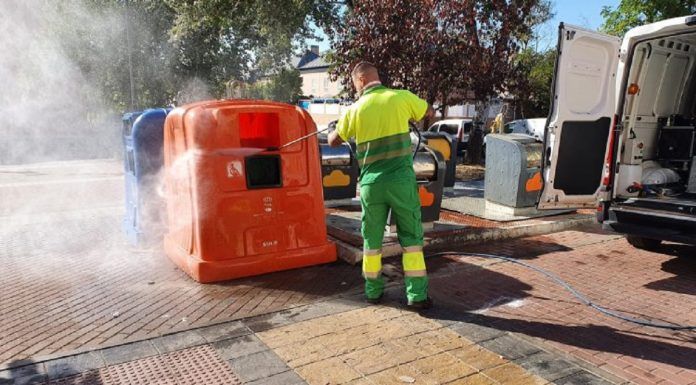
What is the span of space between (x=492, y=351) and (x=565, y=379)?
47 cm

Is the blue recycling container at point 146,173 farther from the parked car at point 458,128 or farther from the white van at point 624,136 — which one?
the parked car at point 458,128

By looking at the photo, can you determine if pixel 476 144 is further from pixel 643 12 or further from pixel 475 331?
pixel 475 331

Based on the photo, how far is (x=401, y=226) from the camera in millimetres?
4043

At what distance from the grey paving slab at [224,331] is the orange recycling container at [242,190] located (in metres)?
0.93

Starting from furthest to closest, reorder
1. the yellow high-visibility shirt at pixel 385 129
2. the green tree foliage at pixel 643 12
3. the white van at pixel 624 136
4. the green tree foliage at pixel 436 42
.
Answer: the green tree foliage at pixel 643 12
the green tree foliage at pixel 436 42
the white van at pixel 624 136
the yellow high-visibility shirt at pixel 385 129

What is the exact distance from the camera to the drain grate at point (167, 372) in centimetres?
296

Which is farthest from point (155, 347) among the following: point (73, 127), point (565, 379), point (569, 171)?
point (73, 127)

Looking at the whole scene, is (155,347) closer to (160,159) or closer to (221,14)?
(160,159)

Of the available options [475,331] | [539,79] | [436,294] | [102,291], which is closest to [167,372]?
[102,291]

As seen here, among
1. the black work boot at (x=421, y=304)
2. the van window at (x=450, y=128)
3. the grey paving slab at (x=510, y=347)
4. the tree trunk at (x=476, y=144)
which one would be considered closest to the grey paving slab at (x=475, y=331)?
the grey paving slab at (x=510, y=347)

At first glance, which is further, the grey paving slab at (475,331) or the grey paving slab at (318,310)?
the grey paving slab at (318,310)

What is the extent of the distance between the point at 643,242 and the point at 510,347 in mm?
3453

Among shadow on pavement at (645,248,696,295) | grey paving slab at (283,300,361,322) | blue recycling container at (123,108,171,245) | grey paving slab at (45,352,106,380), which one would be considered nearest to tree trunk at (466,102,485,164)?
shadow on pavement at (645,248,696,295)

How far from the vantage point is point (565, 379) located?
302 centimetres
